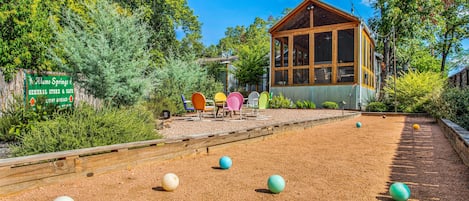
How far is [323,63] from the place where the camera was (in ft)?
60.0

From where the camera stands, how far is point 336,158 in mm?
4582

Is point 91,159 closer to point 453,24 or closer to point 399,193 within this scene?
point 399,193

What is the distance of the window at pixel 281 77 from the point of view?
63.2 feet

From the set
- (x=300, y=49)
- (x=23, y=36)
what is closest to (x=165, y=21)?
(x=300, y=49)

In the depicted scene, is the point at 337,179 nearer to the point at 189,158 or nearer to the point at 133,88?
the point at 189,158

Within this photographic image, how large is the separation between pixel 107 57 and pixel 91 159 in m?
3.41

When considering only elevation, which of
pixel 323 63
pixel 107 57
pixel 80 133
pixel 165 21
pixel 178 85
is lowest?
pixel 80 133

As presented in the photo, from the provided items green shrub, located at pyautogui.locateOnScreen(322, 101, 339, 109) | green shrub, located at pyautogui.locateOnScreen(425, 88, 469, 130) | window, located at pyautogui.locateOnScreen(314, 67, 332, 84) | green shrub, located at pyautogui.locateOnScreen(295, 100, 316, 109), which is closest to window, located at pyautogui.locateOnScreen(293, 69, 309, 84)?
window, located at pyautogui.locateOnScreen(314, 67, 332, 84)

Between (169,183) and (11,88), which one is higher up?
(11,88)

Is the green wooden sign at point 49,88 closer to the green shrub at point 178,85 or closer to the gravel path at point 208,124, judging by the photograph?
the green shrub at point 178,85

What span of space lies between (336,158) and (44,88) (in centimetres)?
765

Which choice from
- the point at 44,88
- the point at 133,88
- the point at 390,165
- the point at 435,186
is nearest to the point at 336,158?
the point at 390,165

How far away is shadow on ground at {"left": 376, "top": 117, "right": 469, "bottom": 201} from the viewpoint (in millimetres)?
2924

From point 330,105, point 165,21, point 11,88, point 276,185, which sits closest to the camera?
point 276,185
